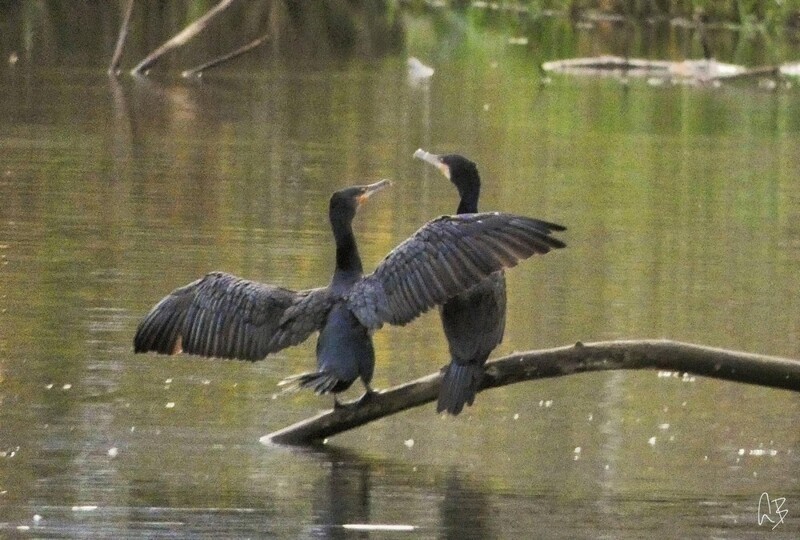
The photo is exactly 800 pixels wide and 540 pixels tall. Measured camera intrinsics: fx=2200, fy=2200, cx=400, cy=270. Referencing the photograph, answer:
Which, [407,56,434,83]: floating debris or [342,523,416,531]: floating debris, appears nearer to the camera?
[342,523,416,531]: floating debris

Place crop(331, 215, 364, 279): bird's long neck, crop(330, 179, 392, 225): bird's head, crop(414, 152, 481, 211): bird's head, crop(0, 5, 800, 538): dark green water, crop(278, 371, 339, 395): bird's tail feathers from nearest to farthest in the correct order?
crop(0, 5, 800, 538): dark green water < crop(278, 371, 339, 395): bird's tail feathers < crop(331, 215, 364, 279): bird's long neck < crop(330, 179, 392, 225): bird's head < crop(414, 152, 481, 211): bird's head

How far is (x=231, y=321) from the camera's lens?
8.37 meters

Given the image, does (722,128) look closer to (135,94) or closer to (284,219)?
(135,94)

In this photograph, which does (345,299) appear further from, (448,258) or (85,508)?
(85,508)

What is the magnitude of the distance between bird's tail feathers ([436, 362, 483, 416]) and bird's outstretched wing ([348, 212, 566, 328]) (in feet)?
1.32

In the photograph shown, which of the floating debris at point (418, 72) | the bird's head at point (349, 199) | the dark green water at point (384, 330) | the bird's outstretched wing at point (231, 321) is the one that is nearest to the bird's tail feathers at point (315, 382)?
the bird's outstretched wing at point (231, 321)

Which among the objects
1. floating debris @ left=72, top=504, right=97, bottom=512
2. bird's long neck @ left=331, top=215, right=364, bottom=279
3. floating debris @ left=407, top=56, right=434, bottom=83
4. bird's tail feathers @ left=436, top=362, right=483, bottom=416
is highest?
bird's long neck @ left=331, top=215, right=364, bottom=279

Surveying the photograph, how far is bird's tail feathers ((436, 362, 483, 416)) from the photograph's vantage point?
26.8ft

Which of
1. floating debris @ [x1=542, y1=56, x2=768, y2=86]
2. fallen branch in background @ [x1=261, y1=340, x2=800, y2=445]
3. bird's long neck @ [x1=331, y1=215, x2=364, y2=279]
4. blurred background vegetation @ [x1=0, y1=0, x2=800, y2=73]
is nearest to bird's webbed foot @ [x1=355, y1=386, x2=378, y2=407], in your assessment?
fallen branch in background @ [x1=261, y1=340, x2=800, y2=445]

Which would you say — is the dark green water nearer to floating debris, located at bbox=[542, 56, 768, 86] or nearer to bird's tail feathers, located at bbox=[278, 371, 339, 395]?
bird's tail feathers, located at bbox=[278, 371, 339, 395]

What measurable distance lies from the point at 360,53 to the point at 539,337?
89.9ft

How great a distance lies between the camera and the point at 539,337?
11.1 meters

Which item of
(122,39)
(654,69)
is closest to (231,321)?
(122,39)

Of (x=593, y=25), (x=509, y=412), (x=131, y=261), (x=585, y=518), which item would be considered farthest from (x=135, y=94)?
(x=593, y=25)
